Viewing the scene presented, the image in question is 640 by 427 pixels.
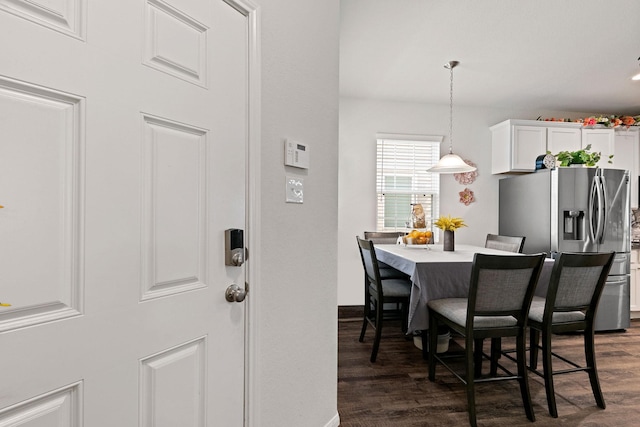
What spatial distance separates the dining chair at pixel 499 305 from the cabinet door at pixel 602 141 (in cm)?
354

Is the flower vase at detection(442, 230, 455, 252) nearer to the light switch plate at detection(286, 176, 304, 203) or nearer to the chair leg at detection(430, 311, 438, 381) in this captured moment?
the chair leg at detection(430, 311, 438, 381)

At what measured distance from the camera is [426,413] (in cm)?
209

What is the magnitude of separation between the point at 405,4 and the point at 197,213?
2.23 meters

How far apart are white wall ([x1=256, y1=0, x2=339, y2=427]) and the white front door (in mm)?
154

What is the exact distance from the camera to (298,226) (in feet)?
5.20

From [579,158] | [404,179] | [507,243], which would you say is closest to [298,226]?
[507,243]

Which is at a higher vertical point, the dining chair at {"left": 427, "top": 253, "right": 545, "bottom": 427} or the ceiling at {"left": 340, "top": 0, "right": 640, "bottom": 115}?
the ceiling at {"left": 340, "top": 0, "right": 640, "bottom": 115}

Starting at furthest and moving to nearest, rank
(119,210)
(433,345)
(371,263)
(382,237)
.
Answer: (382,237), (371,263), (433,345), (119,210)

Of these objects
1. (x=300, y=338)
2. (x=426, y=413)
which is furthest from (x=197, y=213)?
(x=426, y=413)

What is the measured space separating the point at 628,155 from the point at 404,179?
9.71 feet

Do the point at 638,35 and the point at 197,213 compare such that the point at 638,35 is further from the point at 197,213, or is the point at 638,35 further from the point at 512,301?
the point at 197,213

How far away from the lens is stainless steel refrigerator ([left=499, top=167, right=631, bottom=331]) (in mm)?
3750

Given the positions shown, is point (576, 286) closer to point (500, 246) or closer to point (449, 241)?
point (449, 241)

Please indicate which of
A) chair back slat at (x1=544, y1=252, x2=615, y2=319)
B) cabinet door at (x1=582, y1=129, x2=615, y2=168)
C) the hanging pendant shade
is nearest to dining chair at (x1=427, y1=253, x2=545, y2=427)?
chair back slat at (x1=544, y1=252, x2=615, y2=319)
